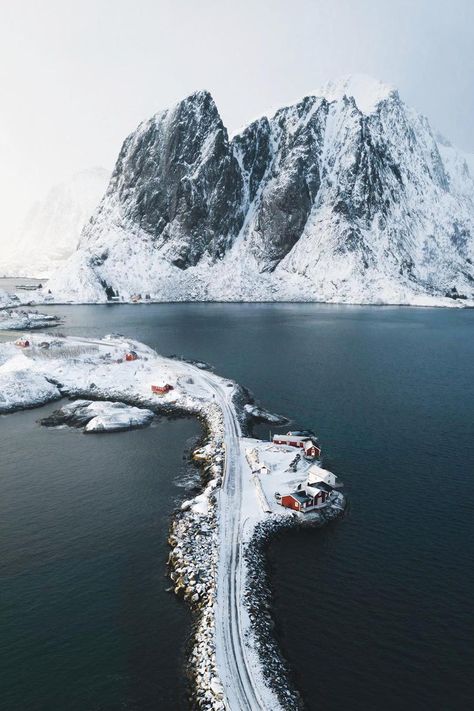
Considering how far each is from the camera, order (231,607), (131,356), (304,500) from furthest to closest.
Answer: (131,356) < (304,500) < (231,607)

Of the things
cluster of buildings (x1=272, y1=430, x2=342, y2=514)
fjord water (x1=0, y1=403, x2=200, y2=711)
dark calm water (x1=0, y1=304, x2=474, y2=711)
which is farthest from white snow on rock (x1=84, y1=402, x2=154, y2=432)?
cluster of buildings (x1=272, y1=430, x2=342, y2=514)

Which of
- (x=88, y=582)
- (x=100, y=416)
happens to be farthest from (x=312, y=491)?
(x=100, y=416)

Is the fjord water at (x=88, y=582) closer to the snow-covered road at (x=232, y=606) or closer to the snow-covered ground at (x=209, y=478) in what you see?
the snow-covered ground at (x=209, y=478)

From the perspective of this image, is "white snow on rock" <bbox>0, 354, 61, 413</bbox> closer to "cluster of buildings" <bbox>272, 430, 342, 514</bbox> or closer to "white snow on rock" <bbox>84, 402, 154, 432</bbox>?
"white snow on rock" <bbox>84, 402, 154, 432</bbox>

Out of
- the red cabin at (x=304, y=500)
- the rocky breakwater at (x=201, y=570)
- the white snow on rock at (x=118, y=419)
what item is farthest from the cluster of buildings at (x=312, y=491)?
the white snow on rock at (x=118, y=419)

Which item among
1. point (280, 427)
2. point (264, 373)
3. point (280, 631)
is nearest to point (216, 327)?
point (264, 373)

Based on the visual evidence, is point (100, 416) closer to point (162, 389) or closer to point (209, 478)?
point (162, 389)

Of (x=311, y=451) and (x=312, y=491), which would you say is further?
(x=311, y=451)
